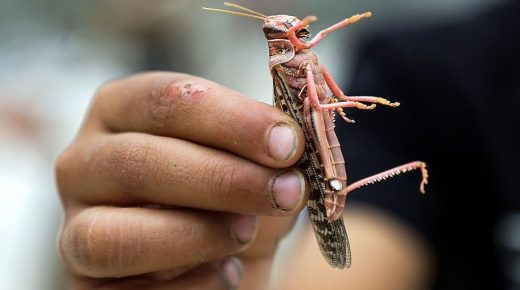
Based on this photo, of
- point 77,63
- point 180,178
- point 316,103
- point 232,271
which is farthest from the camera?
point 77,63

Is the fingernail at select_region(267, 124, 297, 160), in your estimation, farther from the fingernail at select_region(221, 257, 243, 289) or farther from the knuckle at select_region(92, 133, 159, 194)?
the fingernail at select_region(221, 257, 243, 289)

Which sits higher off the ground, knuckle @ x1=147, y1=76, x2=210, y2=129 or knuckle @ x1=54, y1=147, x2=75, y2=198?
knuckle @ x1=147, y1=76, x2=210, y2=129

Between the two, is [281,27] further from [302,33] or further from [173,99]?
[173,99]

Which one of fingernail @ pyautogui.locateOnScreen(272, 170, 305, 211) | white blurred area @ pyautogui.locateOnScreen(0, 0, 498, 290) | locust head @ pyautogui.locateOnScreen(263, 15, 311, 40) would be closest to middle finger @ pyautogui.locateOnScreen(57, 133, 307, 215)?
fingernail @ pyautogui.locateOnScreen(272, 170, 305, 211)

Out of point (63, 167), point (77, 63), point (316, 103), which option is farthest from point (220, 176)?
point (77, 63)

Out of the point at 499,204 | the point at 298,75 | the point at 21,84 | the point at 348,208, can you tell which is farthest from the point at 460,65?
the point at 21,84

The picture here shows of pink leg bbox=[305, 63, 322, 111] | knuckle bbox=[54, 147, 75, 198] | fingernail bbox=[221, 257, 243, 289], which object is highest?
pink leg bbox=[305, 63, 322, 111]

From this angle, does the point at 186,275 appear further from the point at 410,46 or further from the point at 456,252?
the point at 410,46
